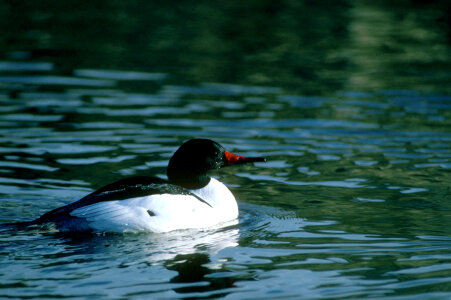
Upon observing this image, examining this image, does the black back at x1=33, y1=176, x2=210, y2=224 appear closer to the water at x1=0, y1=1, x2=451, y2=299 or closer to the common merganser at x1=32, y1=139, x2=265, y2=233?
the common merganser at x1=32, y1=139, x2=265, y2=233

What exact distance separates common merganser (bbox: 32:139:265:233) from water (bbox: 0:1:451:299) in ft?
0.52

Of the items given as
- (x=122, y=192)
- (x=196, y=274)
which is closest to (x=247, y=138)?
(x=122, y=192)

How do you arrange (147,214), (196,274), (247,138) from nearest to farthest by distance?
1. (196,274)
2. (147,214)
3. (247,138)

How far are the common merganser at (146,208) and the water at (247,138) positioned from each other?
0.52 ft

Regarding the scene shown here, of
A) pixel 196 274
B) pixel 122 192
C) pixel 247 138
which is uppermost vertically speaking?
pixel 247 138

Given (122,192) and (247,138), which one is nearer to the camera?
(122,192)

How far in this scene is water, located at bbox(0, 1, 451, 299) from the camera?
25.8 feet

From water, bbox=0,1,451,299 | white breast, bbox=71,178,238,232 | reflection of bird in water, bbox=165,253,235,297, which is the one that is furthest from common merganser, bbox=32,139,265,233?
reflection of bird in water, bbox=165,253,235,297

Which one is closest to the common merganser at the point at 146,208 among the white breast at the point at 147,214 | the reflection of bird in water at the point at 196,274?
the white breast at the point at 147,214

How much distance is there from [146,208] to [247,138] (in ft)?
16.1

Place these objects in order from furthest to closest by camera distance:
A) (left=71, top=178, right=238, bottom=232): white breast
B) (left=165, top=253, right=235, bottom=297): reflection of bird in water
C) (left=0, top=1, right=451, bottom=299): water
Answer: (left=71, top=178, right=238, bottom=232): white breast
(left=0, top=1, right=451, bottom=299): water
(left=165, top=253, right=235, bottom=297): reflection of bird in water

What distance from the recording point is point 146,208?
9.00 meters

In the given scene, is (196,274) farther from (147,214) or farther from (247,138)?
(247,138)

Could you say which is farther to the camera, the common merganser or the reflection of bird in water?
the common merganser
